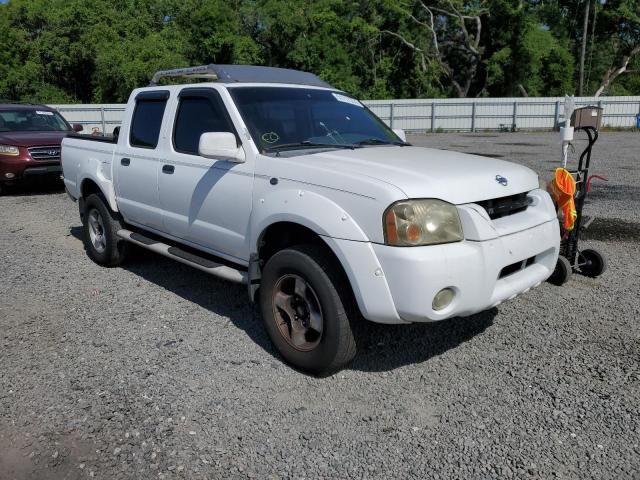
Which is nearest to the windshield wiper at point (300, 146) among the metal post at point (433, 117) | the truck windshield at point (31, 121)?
the truck windshield at point (31, 121)

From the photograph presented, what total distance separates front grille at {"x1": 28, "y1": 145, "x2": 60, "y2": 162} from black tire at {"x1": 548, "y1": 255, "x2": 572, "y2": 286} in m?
9.51

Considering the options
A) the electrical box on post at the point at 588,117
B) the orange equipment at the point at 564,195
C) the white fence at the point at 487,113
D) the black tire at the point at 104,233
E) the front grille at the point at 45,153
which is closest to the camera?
the orange equipment at the point at 564,195

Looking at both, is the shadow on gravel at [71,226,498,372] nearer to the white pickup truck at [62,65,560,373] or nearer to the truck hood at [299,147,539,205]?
the white pickup truck at [62,65,560,373]

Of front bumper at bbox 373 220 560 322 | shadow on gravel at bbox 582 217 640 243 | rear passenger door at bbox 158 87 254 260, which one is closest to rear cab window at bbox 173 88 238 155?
rear passenger door at bbox 158 87 254 260

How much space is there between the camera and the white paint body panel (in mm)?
3213

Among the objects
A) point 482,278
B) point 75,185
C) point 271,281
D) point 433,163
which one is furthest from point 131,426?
point 75,185

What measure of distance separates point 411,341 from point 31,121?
10966 millimetres

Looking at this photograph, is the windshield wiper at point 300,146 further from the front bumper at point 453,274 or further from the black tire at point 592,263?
the black tire at point 592,263

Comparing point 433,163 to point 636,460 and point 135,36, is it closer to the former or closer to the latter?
point 636,460

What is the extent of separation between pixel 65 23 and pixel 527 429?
46151 mm

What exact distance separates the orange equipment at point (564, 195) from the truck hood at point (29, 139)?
31.4 ft

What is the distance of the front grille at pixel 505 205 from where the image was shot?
11.9ft

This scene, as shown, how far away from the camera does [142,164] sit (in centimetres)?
533

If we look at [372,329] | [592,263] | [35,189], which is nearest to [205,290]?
[372,329]
